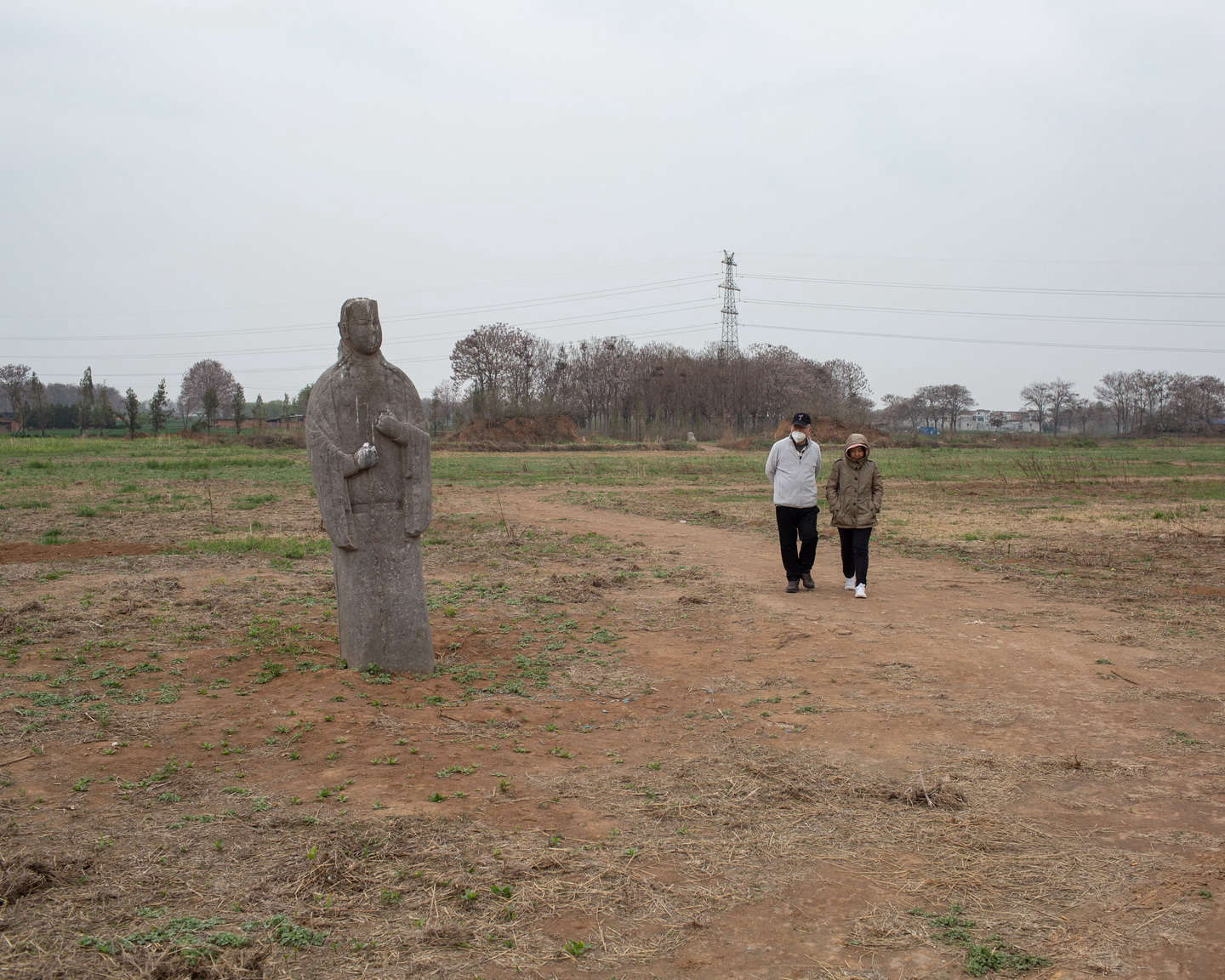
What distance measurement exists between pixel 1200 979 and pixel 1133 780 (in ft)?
6.71

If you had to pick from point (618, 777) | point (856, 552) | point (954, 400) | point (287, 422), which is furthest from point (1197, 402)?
point (618, 777)

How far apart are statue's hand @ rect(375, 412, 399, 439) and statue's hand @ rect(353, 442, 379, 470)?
19 cm

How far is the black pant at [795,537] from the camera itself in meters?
10.8

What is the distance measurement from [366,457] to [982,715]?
15.5 feet

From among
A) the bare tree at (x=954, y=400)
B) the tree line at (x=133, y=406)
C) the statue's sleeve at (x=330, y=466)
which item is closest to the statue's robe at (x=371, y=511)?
the statue's sleeve at (x=330, y=466)

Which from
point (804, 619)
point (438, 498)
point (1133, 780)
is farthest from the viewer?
point (438, 498)

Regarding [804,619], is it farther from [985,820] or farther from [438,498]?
[438,498]

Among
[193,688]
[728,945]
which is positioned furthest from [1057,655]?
[193,688]

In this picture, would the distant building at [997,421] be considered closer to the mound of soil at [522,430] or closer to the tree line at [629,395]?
the tree line at [629,395]

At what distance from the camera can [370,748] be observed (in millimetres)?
5598

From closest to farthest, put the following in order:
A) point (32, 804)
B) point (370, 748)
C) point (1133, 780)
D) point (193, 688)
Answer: point (32, 804) < point (1133, 780) < point (370, 748) < point (193, 688)

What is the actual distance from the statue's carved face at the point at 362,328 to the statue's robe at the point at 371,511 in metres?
0.14

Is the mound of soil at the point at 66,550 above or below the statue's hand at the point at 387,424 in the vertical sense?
below

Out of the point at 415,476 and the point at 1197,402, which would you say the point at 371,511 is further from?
the point at 1197,402
